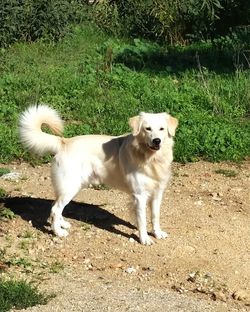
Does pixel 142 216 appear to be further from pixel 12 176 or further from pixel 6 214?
pixel 12 176

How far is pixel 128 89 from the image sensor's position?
11328mm

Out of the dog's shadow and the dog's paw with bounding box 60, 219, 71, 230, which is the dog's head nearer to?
the dog's shadow

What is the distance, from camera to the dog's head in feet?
19.8

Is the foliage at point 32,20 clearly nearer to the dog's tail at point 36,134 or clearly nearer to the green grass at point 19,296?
the dog's tail at point 36,134

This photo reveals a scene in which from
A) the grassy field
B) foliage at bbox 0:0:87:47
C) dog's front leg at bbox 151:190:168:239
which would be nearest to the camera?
dog's front leg at bbox 151:190:168:239

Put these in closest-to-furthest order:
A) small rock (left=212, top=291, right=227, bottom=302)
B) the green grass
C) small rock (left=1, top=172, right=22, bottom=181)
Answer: the green grass → small rock (left=212, top=291, right=227, bottom=302) → small rock (left=1, top=172, right=22, bottom=181)

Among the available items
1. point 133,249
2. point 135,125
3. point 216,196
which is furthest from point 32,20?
point 133,249

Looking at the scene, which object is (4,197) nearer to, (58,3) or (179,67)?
(179,67)

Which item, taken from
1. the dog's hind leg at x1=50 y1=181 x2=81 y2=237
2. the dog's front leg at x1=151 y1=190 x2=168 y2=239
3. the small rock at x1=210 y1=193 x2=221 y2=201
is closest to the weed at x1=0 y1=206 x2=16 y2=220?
the dog's hind leg at x1=50 y1=181 x2=81 y2=237

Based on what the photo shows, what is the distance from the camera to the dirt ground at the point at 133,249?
523cm

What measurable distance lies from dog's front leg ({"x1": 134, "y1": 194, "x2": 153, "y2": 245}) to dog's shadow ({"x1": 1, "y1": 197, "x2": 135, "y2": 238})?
0.79ft

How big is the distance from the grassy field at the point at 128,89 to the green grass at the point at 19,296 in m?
3.74

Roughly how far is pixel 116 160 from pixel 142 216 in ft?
1.81

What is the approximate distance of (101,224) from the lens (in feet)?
22.3
